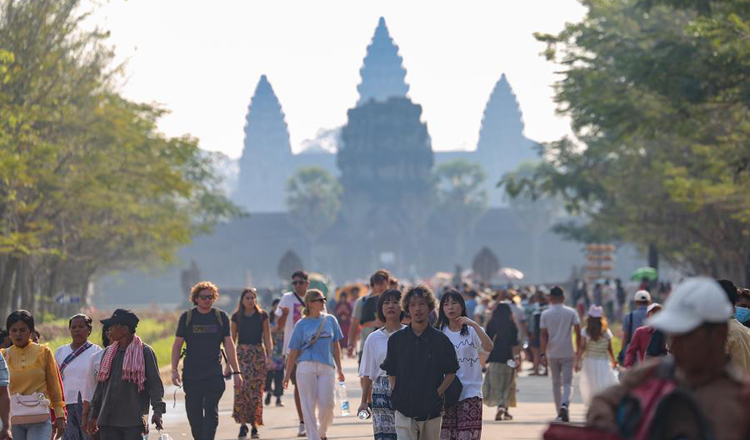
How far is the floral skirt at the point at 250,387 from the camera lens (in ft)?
47.4

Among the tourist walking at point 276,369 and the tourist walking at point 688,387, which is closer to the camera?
the tourist walking at point 688,387

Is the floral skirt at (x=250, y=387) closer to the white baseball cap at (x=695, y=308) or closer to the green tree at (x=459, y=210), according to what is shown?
the white baseball cap at (x=695, y=308)

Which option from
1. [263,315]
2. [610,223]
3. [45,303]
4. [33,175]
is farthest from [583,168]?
[263,315]

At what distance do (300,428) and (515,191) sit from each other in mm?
31245

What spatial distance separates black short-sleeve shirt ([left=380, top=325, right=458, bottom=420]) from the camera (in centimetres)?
888

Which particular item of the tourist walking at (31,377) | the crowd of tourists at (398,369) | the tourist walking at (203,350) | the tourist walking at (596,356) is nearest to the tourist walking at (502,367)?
the crowd of tourists at (398,369)

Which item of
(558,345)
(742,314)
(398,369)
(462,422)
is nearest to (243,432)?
(558,345)

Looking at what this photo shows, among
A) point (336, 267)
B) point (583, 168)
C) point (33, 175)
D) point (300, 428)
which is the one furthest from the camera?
point (336, 267)

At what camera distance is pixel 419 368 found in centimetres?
888

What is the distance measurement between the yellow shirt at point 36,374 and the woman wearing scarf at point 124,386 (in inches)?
12.3

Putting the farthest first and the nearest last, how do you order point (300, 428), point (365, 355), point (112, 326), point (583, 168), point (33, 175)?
point (583, 168) < point (33, 175) < point (300, 428) < point (365, 355) < point (112, 326)

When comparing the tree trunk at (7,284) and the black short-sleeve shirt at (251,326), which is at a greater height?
the tree trunk at (7,284)

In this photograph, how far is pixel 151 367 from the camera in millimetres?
9445

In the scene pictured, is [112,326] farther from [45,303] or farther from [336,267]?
[336,267]
